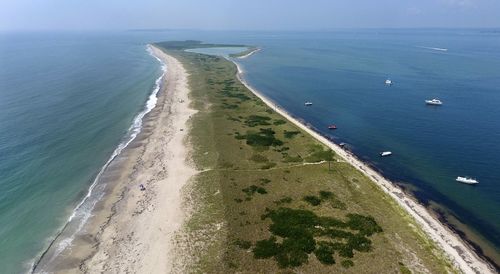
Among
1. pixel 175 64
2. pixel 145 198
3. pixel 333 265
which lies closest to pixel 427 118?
pixel 333 265

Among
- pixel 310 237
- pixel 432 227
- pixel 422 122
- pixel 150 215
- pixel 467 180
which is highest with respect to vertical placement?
pixel 310 237

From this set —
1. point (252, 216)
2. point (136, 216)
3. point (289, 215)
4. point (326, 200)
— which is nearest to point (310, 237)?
point (289, 215)

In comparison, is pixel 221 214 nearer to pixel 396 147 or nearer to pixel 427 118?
pixel 396 147

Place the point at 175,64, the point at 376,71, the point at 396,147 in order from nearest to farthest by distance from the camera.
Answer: the point at 396,147 → the point at 376,71 → the point at 175,64

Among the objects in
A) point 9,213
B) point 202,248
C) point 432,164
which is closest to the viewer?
point 202,248

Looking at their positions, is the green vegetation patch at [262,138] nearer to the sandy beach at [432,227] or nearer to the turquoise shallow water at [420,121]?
the sandy beach at [432,227]

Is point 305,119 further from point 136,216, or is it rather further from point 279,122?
point 136,216

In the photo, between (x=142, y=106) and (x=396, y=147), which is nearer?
(x=396, y=147)
